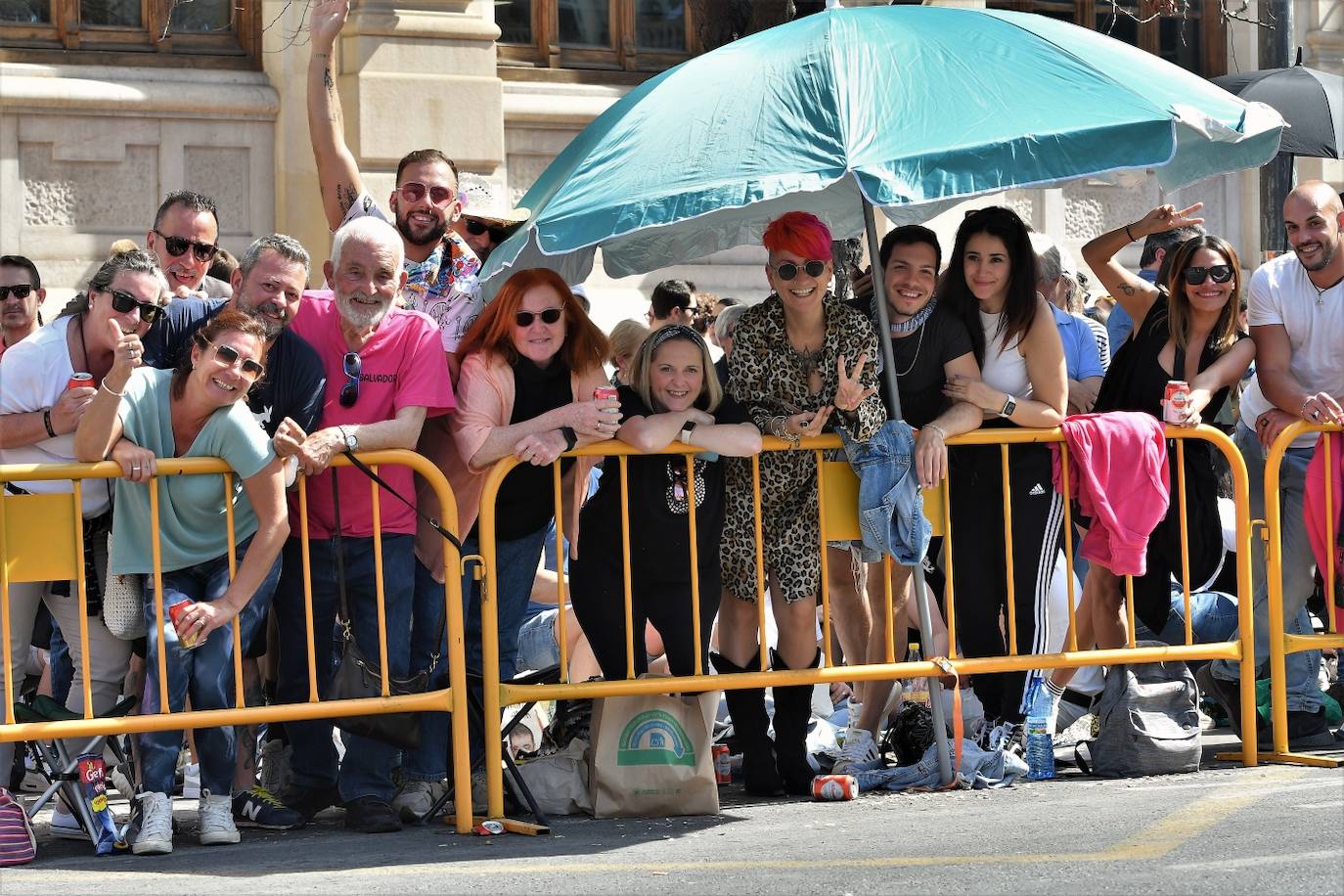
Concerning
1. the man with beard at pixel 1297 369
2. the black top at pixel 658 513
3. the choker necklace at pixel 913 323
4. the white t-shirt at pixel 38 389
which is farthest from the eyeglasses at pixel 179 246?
the man with beard at pixel 1297 369

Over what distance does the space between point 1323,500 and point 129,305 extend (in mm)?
4656

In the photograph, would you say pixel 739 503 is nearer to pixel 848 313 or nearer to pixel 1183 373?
pixel 848 313

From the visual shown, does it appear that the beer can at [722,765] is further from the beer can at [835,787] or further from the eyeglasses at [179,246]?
the eyeglasses at [179,246]

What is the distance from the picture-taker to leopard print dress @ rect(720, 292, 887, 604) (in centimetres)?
708

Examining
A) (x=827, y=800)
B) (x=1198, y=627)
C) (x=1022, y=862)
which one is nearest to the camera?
(x=1022, y=862)

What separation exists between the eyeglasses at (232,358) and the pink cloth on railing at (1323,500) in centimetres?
419

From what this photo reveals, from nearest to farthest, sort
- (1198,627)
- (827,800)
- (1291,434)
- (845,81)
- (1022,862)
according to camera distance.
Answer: (1022,862) → (845,81) → (827,800) → (1291,434) → (1198,627)

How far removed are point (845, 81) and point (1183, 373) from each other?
219cm

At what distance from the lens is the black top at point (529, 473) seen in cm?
695

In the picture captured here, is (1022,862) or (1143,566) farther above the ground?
(1143,566)

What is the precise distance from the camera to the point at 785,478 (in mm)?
7117

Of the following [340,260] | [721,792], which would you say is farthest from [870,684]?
[340,260]

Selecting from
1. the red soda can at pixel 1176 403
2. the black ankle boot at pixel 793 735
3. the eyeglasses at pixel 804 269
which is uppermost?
the eyeglasses at pixel 804 269

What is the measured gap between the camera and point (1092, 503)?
7.38 m
